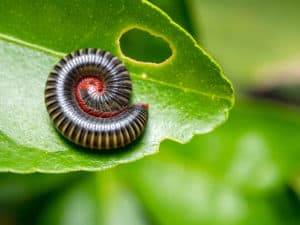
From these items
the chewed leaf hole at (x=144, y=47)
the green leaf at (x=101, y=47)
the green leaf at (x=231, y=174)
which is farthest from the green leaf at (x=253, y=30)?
the green leaf at (x=101, y=47)

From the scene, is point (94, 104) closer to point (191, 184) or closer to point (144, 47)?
point (144, 47)

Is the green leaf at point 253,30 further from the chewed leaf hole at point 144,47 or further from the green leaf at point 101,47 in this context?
the green leaf at point 101,47

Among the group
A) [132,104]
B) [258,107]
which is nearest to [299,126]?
[258,107]

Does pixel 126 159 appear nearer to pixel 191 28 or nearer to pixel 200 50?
pixel 200 50

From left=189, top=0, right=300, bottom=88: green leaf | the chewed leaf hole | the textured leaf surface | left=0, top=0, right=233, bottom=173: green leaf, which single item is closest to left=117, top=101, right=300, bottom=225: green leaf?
the textured leaf surface

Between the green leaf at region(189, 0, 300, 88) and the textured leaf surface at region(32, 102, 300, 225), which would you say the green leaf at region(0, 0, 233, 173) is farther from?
the green leaf at region(189, 0, 300, 88)

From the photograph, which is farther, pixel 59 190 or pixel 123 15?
pixel 59 190
